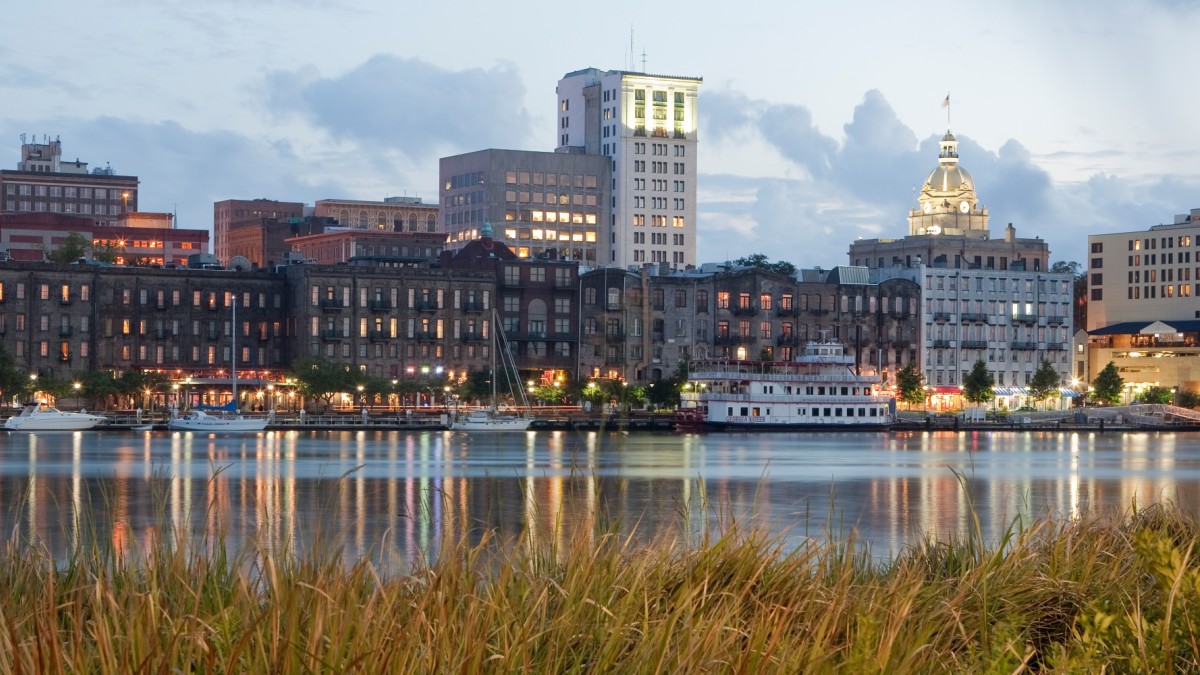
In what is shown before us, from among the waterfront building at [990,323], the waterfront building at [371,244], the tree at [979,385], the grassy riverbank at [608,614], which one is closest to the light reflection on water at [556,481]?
the grassy riverbank at [608,614]

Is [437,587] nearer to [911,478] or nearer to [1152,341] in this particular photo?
[911,478]

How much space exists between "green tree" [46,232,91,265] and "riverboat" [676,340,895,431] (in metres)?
64.0

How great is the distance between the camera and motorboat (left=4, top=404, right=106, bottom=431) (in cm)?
10775

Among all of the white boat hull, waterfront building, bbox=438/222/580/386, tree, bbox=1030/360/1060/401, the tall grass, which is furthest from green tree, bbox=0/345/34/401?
the tall grass

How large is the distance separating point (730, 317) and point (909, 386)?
15669 mm

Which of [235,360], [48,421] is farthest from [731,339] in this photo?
[48,421]

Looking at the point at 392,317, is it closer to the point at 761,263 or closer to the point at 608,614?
the point at 761,263

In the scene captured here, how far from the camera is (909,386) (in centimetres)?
13788

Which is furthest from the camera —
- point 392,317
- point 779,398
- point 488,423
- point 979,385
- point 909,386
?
point 979,385

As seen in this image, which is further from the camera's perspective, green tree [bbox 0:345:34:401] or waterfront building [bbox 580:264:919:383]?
waterfront building [bbox 580:264:919:383]

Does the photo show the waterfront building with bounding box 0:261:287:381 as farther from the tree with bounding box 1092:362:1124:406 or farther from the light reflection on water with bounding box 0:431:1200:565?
the tree with bounding box 1092:362:1124:406

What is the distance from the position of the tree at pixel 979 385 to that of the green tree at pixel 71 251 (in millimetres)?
78481

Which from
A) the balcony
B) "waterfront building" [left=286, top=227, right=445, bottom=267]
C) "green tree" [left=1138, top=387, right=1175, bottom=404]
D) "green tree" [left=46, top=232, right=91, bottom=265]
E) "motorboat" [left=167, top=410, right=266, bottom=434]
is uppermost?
"waterfront building" [left=286, top=227, right=445, bottom=267]

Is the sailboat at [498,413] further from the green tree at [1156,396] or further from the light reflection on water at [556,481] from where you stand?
the green tree at [1156,396]
